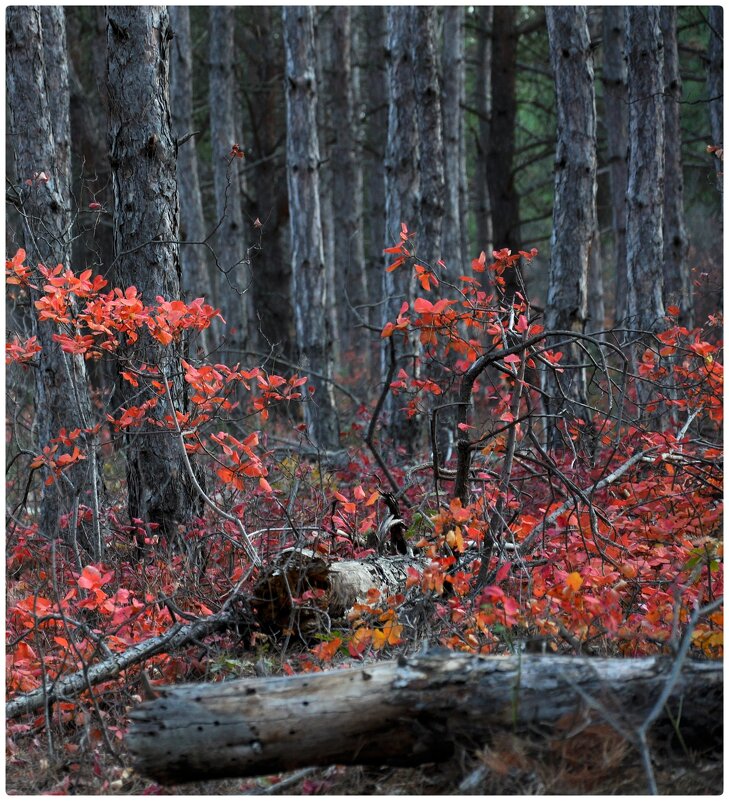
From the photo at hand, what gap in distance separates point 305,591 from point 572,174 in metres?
5.22

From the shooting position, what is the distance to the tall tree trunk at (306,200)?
35.0ft

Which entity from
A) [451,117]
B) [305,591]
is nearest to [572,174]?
[305,591]

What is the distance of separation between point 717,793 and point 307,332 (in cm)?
848

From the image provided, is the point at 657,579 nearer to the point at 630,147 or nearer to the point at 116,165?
the point at 116,165

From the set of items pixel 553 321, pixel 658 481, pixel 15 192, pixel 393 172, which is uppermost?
pixel 393 172

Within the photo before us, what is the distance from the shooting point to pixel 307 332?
10812mm

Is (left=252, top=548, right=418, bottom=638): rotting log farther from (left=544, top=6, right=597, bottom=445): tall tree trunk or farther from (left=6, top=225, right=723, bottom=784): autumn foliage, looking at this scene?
(left=544, top=6, right=597, bottom=445): tall tree trunk

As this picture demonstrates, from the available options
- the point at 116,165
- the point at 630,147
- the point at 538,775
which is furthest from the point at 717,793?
the point at 630,147

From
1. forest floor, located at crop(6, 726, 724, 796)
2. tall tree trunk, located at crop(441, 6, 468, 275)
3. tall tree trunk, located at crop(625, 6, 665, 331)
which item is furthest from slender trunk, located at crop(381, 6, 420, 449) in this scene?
forest floor, located at crop(6, 726, 724, 796)

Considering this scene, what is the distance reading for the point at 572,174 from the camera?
8008mm

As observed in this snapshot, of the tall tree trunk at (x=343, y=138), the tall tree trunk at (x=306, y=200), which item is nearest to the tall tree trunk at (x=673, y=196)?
the tall tree trunk at (x=306, y=200)

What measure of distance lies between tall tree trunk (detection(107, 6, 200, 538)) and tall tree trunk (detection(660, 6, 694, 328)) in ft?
23.5

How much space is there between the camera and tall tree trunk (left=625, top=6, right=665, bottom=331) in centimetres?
860

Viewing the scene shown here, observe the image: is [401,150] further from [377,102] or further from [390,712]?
[377,102]
